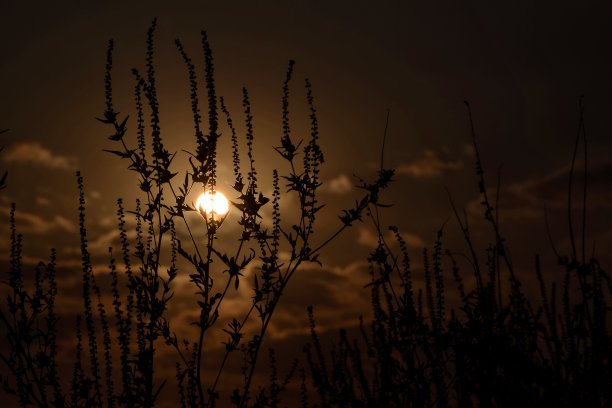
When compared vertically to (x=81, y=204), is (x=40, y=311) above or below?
below

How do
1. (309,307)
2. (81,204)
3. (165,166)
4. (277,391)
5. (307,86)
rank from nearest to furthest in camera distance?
(165,166) < (307,86) < (81,204) < (277,391) < (309,307)

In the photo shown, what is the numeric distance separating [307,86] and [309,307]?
12.3ft

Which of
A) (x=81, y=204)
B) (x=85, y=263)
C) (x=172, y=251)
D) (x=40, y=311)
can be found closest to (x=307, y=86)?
(x=172, y=251)

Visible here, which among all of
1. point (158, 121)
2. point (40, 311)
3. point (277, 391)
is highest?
point (158, 121)

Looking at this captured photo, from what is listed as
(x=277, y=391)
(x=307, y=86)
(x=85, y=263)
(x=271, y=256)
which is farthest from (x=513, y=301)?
(x=85, y=263)

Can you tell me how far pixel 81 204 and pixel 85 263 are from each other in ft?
2.28

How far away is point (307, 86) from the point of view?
6.04m

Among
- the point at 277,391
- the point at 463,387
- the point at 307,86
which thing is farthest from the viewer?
the point at 277,391

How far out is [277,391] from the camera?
7.75m

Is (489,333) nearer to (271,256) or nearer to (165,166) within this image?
(271,256)

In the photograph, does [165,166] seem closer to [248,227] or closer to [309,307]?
[248,227]

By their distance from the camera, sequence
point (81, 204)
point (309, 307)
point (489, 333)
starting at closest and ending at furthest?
point (489, 333) < point (81, 204) < point (309, 307)

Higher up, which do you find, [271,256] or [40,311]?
[271,256]

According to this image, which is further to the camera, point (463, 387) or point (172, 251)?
point (172, 251)
